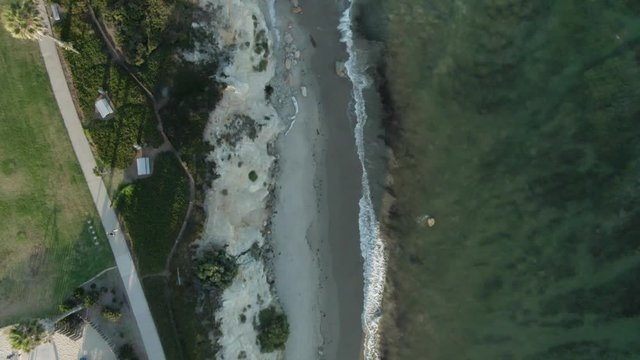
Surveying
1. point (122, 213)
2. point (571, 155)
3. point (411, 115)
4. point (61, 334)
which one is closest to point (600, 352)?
point (571, 155)

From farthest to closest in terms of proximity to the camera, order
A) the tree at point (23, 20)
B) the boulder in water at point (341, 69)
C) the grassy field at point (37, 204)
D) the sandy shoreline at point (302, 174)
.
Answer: the boulder in water at point (341, 69) → the sandy shoreline at point (302, 174) → the grassy field at point (37, 204) → the tree at point (23, 20)

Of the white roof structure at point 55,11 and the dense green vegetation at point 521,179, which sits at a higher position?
the white roof structure at point 55,11

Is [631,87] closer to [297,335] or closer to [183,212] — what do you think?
[297,335]

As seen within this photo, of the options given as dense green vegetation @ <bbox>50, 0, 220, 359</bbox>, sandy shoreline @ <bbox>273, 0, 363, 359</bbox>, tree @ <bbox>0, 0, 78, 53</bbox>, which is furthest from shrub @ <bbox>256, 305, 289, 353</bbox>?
tree @ <bbox>0, 0, 78, 53</bbox>

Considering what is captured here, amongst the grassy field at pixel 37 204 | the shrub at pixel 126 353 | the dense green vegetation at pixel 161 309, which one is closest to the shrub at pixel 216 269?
the dense green vegetation at pixel 161 309

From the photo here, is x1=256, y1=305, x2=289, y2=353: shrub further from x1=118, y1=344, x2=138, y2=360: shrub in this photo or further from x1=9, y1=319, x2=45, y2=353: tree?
x1=9, y1=319, x2=45, y2=353: tree

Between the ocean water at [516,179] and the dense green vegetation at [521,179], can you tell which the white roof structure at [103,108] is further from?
the dense green vegetation at [521,179]
